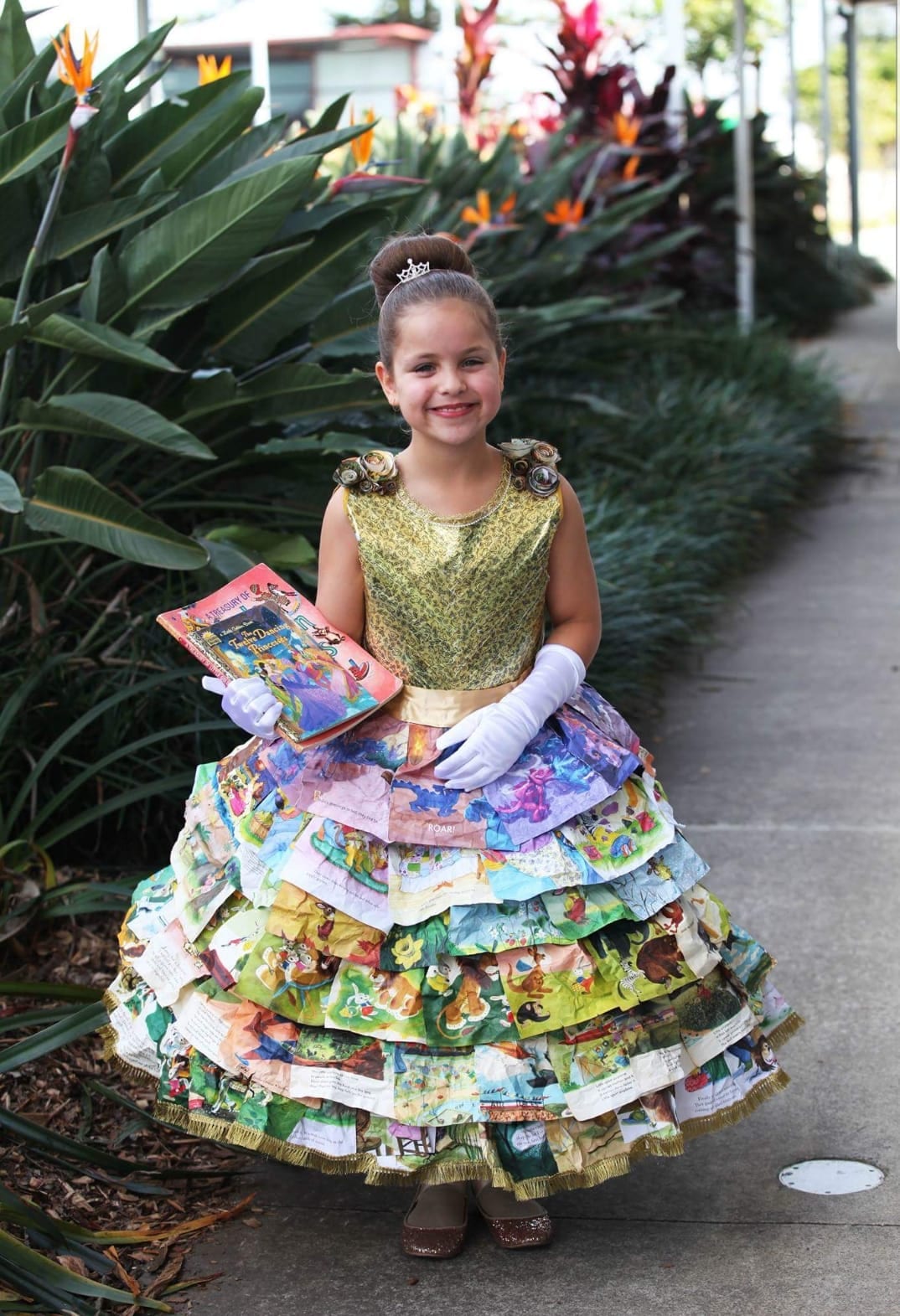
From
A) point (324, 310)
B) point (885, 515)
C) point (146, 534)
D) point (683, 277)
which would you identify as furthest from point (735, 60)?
point (146, 534)

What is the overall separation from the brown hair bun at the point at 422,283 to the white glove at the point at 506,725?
511mm

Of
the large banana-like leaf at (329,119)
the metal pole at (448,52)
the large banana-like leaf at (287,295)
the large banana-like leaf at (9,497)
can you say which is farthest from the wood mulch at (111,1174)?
the metal pole at (448,52)

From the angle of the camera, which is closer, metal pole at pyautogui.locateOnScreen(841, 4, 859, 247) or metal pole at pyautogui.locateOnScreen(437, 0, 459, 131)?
metal pole at pyautogui.locateOnScreen(437, 0, 459, 131)

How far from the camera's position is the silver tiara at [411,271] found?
274 cm

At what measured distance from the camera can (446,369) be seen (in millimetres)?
2656

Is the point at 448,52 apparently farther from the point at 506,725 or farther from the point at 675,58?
the point at 506,725

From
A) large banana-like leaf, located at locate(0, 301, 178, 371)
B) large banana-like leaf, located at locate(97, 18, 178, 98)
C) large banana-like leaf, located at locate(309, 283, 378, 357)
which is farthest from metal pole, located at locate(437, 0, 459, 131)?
large banana-like leaf, located at locate(0, 301, 178, 371)

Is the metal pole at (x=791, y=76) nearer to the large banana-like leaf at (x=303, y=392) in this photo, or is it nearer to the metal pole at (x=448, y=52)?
the metal pole at (x=448, y=52)

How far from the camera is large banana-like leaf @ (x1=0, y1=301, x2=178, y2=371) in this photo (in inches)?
142

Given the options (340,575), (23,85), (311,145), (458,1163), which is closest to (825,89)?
(311,145)

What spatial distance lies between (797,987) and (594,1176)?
1.16m

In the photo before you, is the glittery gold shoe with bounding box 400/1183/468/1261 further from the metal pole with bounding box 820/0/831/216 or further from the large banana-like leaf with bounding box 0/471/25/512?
the metal pole with bounding box 820/0/831/216

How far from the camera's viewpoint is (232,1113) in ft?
8.41

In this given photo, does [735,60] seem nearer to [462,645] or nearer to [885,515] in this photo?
[885,515]
